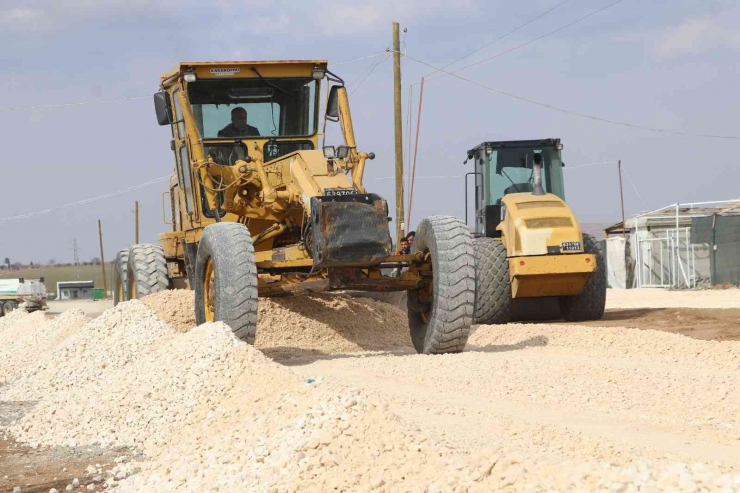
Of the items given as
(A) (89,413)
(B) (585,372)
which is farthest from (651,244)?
(A) (89,413)

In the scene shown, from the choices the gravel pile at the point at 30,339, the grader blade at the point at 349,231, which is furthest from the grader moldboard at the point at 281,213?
the gravel pile at the point at 30,339

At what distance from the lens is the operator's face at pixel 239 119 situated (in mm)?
11961

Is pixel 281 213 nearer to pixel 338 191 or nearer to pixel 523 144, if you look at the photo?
pixel 338 191

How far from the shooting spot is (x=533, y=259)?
44.9 feet

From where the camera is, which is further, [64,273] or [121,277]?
[64,273]

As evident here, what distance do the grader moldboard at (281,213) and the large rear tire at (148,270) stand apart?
0.10 feet

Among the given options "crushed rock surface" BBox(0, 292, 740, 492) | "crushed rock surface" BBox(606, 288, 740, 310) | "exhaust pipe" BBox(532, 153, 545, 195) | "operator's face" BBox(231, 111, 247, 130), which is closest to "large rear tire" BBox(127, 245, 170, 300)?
"crushed rock surface" BBox(0, 292, 740, 492)

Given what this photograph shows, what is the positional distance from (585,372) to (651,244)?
21922 millimetres

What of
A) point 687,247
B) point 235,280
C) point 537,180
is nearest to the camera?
point 235,280

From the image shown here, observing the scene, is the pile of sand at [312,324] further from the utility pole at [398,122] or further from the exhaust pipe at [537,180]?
the utility pole at [398,122]

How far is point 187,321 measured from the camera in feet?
39.8

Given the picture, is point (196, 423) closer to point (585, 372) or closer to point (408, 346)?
point (585, 372)

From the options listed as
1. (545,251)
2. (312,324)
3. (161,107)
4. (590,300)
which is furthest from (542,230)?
(161,107)

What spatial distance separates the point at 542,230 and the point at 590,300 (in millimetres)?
1860
